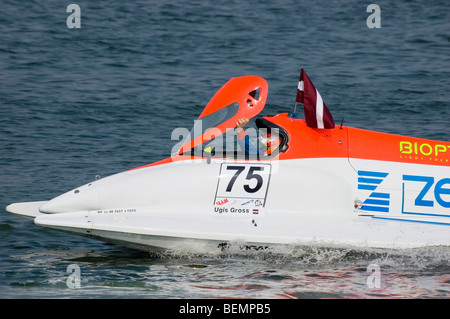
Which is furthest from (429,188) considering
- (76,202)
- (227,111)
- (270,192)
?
(76,202)

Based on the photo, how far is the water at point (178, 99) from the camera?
313 inches

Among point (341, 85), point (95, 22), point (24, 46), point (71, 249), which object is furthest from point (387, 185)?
point (95, 22)

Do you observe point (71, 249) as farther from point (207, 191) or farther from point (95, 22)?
point (95, 22)

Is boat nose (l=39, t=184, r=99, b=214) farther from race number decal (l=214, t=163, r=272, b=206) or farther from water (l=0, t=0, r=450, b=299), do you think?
race number decal (l=214, t=163, r=272, b=206)

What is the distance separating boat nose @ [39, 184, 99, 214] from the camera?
27.2ft

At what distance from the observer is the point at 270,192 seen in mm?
8281

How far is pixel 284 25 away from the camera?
65.2ft

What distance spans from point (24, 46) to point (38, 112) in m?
4.13

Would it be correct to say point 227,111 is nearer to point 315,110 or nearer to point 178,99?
point 315,110

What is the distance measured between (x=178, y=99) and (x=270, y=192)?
6852 mm

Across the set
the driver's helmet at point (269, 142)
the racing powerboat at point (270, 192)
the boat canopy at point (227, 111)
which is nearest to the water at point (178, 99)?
the racing powerboat at point (270, 192)

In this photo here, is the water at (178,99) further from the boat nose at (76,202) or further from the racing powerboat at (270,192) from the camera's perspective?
the boat nose at (76,202)

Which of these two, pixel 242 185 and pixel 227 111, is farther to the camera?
pixel 227 111

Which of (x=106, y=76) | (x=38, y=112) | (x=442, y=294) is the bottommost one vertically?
(x=442, y=294)
